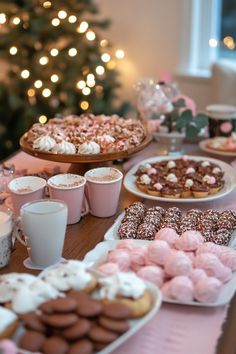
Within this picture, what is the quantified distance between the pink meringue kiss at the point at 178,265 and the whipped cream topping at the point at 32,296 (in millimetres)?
223

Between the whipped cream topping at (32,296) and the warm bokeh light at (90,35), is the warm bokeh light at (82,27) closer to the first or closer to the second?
the warm bokeh light at (90,35)

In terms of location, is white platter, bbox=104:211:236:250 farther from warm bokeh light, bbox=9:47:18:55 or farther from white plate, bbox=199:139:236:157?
warm bokeh light, bbox=9:47:18:55

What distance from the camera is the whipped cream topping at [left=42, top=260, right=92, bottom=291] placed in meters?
0.90

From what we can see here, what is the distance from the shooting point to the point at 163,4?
3303 millimetres

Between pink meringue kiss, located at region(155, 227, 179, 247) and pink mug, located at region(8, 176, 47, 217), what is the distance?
318 millimetres

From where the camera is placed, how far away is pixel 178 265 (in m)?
1.00

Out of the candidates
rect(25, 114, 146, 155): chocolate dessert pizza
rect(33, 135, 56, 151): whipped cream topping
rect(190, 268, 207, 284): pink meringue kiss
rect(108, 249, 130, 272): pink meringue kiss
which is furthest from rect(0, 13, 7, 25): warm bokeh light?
rect(190, 268, 207, 284): pink meringue kiss

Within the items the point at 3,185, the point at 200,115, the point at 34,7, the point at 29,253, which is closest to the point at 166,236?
the point at 29,253

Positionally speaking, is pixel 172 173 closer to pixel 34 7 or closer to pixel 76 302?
pixel 76 302

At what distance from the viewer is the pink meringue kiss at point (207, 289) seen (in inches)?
38.5

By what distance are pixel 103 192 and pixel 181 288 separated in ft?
1.46

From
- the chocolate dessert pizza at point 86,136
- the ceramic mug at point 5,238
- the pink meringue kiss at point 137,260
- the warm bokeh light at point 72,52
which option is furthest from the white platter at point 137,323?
the warm bokeh light at point 72,52

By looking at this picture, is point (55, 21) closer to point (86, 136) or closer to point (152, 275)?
point (86, 136)

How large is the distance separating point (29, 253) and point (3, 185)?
0.42 metres
